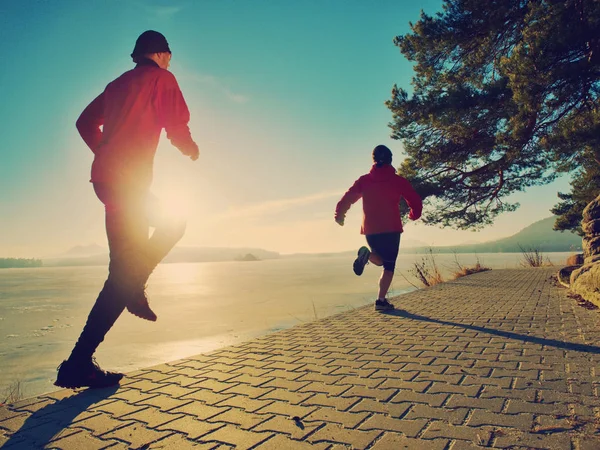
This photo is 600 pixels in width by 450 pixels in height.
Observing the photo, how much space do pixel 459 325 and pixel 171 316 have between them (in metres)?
6.82

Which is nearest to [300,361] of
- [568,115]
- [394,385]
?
[394,385]

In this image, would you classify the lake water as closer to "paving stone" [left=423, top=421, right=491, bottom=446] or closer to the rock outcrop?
"paving stone" [left=423, top=421, right=491, bottom=446]

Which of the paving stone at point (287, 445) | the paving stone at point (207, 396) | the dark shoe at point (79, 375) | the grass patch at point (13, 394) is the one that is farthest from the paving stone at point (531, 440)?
the grass patch at point (13, 394)

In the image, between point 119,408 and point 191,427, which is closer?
point 191,427

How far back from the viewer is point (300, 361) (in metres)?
3.57

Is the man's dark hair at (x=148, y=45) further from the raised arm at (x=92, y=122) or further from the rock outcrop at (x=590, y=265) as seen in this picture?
the rock outcrop at (x=590, y=265)

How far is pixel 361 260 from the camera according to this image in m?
6.06

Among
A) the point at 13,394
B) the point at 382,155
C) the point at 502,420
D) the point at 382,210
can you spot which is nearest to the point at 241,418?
the point at 502,420

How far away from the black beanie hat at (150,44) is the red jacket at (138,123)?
106 mm

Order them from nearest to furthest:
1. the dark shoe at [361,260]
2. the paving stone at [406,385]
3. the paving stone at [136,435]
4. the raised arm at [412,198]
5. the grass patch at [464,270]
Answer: the paving stone at [136,435]
the paving stone at [406,385]
the dark shoe at [361,260]
the raised arm at [412,198]
the grass patch at [464,270]

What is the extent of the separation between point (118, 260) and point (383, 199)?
4.14 m

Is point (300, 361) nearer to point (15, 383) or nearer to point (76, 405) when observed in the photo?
point (76, 405)

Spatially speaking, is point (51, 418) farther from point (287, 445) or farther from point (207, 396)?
point (287, 445)

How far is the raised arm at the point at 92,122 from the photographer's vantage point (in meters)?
3.10
